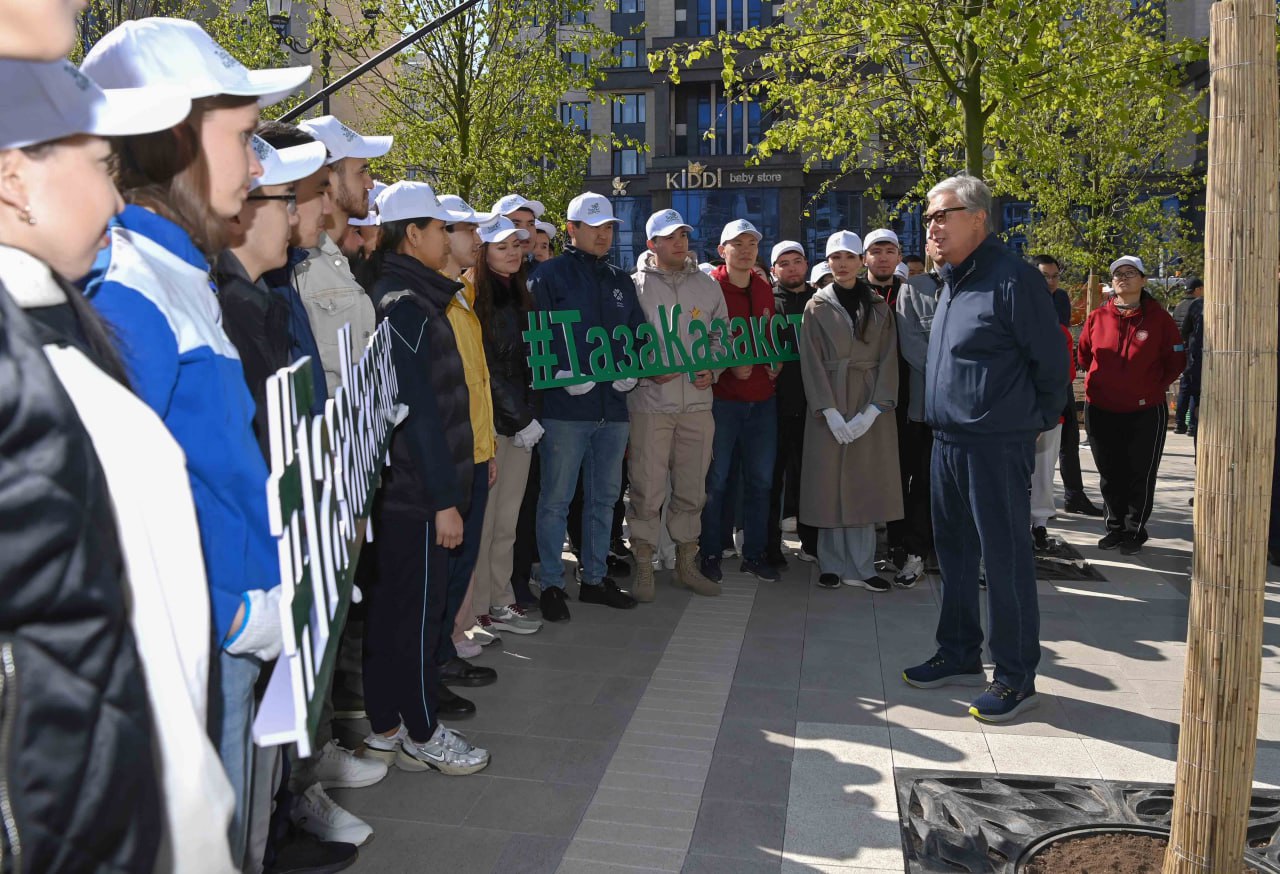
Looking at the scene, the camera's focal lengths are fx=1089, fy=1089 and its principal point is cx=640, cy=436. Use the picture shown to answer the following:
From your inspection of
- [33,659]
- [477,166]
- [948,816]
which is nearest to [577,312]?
[948,816]

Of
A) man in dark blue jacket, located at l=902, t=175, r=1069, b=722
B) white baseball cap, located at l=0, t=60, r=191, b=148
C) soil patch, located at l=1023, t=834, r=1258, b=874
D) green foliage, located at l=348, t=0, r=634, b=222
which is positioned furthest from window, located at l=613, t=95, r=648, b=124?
white baseball cap, located at l=0, t=60, r=191, b=148

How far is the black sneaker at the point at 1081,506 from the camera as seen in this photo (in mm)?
9945

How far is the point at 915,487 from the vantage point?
7719mm

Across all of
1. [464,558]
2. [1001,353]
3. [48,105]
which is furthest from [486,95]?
[48,105]

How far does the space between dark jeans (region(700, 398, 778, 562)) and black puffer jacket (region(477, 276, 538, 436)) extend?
1581 millimetres

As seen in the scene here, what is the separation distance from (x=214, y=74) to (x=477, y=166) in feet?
46.9

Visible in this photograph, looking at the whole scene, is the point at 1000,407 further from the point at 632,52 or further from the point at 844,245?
the point at 632,52

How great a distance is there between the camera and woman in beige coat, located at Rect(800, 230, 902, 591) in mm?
7210

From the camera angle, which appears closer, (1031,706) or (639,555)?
(1031,706)

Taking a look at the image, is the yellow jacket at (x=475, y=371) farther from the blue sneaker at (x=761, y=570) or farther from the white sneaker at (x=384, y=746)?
the blue sneaker at (x=761, y=570)

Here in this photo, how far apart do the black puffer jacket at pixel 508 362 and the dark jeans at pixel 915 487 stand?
275 cm

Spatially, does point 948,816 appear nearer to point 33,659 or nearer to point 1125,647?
point 1125,647

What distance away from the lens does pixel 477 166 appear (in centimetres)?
1603

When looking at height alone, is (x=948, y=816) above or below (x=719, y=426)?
below
